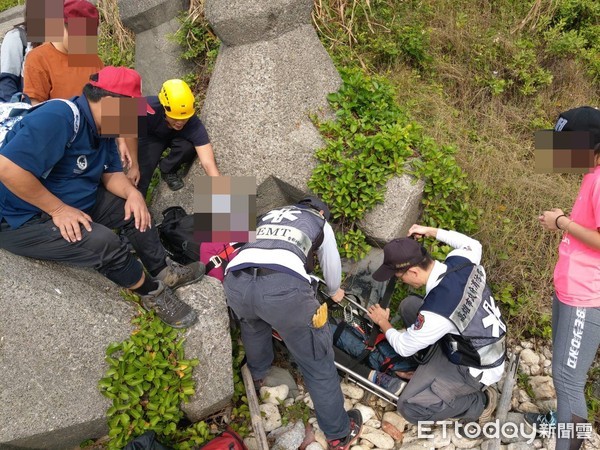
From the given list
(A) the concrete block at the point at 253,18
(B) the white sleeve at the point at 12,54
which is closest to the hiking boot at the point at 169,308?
(B) the white sleeve at the point at 12,54

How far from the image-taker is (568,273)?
115 inches

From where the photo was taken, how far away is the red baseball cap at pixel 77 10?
11.4 ft

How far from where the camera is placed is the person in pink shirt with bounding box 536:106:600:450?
2.78 meters

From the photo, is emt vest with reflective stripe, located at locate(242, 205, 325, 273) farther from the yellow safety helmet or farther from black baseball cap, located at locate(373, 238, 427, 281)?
the yellow safety helmet

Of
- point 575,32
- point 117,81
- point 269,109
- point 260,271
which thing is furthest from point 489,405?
point 575,32

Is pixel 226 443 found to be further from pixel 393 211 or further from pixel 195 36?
pixel 195 36

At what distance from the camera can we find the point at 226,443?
9.80 ft

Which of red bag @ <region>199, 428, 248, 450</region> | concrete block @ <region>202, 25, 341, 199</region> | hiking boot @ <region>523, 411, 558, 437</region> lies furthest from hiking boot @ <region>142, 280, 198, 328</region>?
hiking boot @ <region>523, 411, 558, 437</region>

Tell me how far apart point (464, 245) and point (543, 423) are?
138cm

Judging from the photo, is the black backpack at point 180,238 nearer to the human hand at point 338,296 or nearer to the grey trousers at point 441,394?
the human hand at point 338,296

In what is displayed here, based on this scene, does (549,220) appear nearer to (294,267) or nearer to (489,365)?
(489,365)

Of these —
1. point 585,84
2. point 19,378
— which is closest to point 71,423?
point 19,378

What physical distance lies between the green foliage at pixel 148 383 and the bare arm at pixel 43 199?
754 mm

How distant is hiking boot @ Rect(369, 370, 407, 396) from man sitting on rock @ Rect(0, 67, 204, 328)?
140cm
